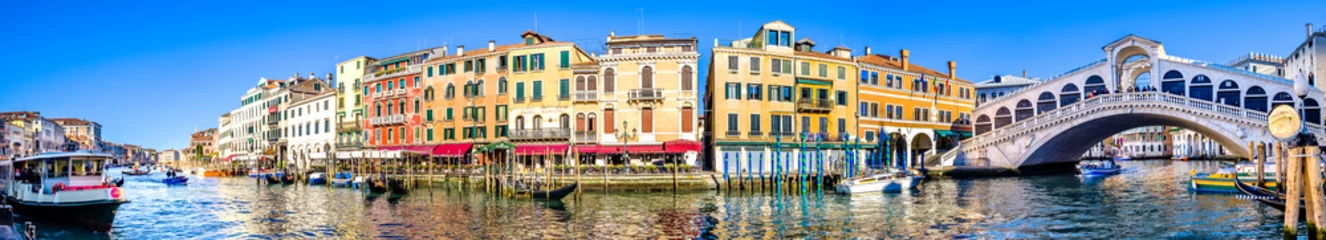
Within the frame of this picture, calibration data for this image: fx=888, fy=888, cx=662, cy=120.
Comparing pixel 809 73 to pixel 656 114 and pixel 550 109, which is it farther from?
pixel 550 109

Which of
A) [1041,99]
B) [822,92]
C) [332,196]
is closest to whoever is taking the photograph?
[332,196]

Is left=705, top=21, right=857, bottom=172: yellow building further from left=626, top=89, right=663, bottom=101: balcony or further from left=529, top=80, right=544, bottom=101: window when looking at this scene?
left=529, top=80, right=544, bottom=101: window

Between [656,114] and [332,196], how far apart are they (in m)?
14.5

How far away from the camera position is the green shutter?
4134 cm

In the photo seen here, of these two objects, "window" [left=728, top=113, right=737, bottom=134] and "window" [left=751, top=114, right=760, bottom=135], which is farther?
"window" [left=751, top=114, right=760, bottom=135]

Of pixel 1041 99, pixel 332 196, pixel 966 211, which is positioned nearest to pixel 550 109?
pixel 332 196

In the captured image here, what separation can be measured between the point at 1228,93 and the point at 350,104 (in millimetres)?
50847

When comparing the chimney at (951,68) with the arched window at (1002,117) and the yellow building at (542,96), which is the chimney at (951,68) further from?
the yellow building at (542,96)

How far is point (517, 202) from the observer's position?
A: 31.0 meters

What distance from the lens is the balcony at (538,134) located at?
Answer: 41156 mm

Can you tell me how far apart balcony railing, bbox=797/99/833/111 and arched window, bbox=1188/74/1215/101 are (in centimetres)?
2117

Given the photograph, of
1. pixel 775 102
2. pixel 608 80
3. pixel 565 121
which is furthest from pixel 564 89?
pixel 775 102

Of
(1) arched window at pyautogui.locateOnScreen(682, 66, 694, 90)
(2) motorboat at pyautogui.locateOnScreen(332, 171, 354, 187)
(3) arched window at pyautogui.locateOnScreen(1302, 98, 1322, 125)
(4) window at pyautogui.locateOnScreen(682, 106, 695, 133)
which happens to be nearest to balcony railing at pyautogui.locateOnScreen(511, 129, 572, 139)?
(4) window at pyautogui.locateOnScreen(682, 106, 695, 133)

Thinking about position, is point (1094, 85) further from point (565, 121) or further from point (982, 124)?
point (565, 121)
